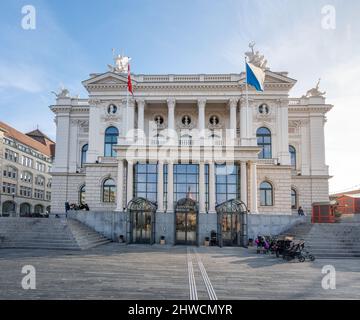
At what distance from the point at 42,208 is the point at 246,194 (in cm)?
6823

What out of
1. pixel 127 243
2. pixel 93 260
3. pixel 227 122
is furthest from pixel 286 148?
pixel 93 260

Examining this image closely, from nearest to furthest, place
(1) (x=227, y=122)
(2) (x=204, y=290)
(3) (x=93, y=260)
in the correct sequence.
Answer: (2) (x=204, y=290)
(3) (x=93, y=260)
(1) (x=227, y=122)

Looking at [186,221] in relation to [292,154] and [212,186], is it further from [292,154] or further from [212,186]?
[292,154]

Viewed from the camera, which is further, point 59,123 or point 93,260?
point 59,123

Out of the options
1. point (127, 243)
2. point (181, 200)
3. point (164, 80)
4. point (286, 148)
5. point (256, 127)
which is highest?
point (164, 80)

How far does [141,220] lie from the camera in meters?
33.9

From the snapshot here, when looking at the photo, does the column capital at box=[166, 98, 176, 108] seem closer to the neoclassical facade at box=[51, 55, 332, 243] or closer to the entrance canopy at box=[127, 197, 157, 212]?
the neoclassical facade at box=[51, 55, 332, 243]

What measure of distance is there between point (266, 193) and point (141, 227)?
680 inches

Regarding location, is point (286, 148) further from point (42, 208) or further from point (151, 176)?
point (42, 208)

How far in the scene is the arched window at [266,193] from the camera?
1599 inches

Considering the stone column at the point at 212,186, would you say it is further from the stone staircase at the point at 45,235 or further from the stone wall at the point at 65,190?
the stone wall at the point at 65,190

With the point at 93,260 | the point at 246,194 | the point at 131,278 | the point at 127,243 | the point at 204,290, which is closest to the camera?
the point at 204,290

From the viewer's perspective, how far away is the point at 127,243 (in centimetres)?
3275

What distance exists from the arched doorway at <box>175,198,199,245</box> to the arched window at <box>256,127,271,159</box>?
13836 mm
